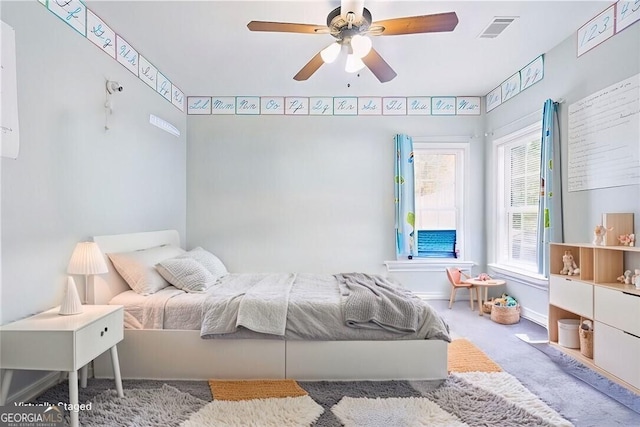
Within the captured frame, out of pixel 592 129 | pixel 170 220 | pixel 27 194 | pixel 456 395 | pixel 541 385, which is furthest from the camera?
pixel 170 220

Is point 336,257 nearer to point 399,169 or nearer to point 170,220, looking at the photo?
point 399,169

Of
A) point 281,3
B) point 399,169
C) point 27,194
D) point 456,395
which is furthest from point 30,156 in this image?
point 399,169

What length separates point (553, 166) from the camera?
325 centimetres

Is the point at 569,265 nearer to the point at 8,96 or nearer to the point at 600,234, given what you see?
the point at 600,234

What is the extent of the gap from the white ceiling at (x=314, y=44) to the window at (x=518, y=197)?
29.2 inches

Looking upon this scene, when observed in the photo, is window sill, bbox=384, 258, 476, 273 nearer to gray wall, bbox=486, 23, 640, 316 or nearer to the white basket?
gray wall, bbox=486, 23, 640, 316

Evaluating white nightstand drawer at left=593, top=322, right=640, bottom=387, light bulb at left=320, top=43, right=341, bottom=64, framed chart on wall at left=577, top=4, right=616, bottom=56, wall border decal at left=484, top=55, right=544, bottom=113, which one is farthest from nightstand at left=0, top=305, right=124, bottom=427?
wall border decal at left=484, top=55, right=544, bottom=113

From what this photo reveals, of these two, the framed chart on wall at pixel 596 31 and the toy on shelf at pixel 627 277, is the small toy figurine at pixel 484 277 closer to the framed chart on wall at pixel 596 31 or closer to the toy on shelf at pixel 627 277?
the toy on shelf at pixel 627 277

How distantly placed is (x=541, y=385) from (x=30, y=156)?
11.5ft

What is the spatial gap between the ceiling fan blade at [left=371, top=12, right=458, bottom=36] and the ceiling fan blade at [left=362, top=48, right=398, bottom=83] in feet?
0.77

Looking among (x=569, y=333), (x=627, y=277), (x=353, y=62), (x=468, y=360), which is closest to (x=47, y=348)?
(x=353, y=62)

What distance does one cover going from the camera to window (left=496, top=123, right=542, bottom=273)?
3.86 meters

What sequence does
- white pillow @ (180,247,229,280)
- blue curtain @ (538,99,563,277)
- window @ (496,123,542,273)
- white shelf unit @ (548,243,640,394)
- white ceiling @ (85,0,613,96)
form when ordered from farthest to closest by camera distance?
1. window @ (496,123,542,273)
2. white pillow @ (180,247,229,280)
3. blue curtain @ (538,99,563,277)
4. white ceiling @ (85,0,613,96)
5. white shelf unit @ (548,243,640,394)

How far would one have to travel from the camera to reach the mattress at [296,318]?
2473 millimetres
